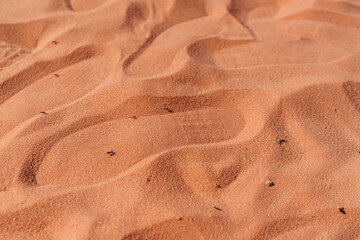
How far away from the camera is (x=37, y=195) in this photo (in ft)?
3.42

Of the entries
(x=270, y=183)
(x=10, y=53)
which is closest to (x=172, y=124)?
(x=270, y=183)

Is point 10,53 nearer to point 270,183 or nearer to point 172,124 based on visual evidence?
point 172,124

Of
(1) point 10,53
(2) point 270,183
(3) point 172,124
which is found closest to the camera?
(2) point 270,183

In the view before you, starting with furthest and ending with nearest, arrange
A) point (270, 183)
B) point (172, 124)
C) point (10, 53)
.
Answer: point (10, 53) < point (172, 124) < point (270, 183)

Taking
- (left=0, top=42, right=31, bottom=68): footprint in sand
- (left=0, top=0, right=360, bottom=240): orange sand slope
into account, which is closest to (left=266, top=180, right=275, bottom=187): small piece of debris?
(left=0, top=0, right=360, bottom=240): orange sand slope

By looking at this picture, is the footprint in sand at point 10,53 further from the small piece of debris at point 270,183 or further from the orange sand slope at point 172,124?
the small piece of debris at point 270,183

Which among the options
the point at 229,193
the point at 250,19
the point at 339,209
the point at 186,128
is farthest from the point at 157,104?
the point at 250,19

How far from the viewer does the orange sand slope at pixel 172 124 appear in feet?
3.35

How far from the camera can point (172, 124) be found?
→ 129cm

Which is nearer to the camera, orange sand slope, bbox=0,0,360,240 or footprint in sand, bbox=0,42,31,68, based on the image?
orange sand slope, bbox=0,0,360,240

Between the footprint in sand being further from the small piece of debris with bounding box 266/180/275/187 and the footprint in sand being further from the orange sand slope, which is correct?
the small piece of debris with bounding box 266/180/275/187

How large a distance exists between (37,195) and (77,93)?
0.49 meters

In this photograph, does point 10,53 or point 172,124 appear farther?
point 10,53

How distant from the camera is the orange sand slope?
102 centimetres
